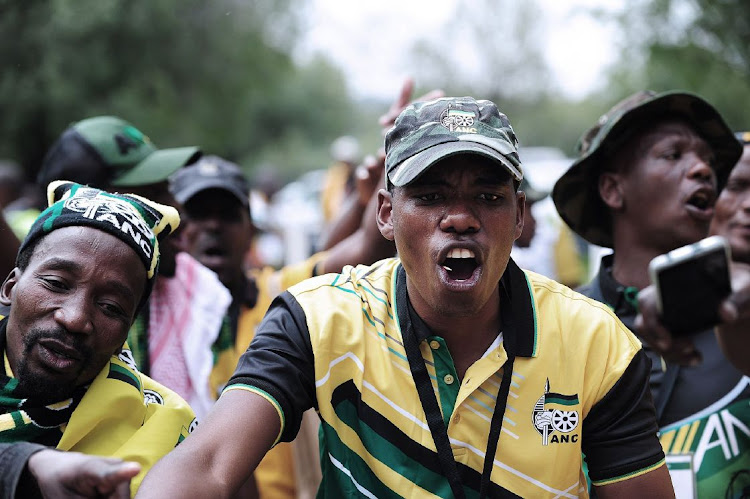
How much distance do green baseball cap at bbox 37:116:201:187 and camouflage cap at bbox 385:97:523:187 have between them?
1658 millimetres

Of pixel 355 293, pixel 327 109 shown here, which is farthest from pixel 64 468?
pixel 327 109

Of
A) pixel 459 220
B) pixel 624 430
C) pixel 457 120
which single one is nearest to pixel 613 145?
pixel 457 120

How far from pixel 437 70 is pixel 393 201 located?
167 ft

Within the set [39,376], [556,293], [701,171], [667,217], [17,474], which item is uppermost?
[701,171]

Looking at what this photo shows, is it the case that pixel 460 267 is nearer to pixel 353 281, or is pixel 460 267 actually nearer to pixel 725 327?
pixel 353 281

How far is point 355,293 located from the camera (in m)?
2.96

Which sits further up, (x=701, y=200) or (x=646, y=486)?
(x=701, y=200)

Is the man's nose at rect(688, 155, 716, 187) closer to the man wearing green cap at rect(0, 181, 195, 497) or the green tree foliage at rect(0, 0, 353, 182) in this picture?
the man wearing green cap at rect(0, 181, 195, 497)

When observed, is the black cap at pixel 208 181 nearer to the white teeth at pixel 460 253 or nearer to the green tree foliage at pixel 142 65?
the white teeth at pixel 460 253

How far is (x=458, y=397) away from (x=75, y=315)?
119 centimetres

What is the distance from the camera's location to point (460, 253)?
8.93ft

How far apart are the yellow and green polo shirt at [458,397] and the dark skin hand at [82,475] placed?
1.89 feet

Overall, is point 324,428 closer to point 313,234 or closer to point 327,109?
point 313,234

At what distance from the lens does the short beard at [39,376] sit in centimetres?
265
